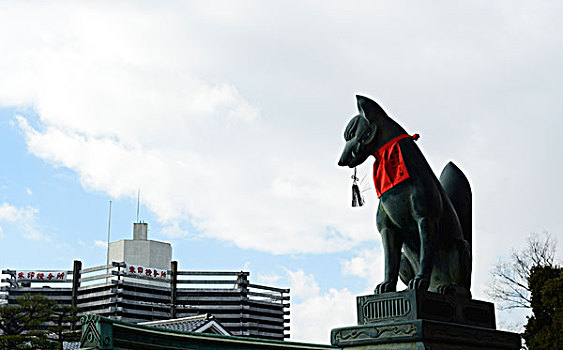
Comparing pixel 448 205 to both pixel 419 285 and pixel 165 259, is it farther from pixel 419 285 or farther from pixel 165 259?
pixel 165 259

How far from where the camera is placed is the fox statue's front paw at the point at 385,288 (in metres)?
4.04

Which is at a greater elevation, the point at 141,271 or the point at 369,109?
the point at 141,271

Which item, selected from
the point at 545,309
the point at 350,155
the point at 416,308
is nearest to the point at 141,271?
the point at 545,309

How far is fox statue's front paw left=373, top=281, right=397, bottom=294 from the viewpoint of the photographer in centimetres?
404

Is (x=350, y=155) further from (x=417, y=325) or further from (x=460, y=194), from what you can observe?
(x=417, y=325)

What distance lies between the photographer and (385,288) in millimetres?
4039

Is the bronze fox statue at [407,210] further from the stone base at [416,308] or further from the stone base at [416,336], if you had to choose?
the stone base at [416,336]

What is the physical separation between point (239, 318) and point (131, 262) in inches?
314

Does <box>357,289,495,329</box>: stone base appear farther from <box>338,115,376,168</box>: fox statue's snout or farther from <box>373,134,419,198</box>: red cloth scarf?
<box>338,115,376,168</box>: fox statue's snout

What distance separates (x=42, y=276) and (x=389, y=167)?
143ft

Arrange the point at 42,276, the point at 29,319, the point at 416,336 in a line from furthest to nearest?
the point at 42,276, the point at 29,319, the point at 416,336

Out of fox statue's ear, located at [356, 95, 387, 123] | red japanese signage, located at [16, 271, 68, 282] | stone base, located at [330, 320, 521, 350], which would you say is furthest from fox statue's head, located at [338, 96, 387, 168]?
red japanese signage, located at [16, 271, 68, 282]

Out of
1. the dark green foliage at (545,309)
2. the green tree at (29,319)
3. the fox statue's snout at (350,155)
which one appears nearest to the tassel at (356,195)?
the fox statue's snout at (350,155)

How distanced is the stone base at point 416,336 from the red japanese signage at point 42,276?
42.2 metres
